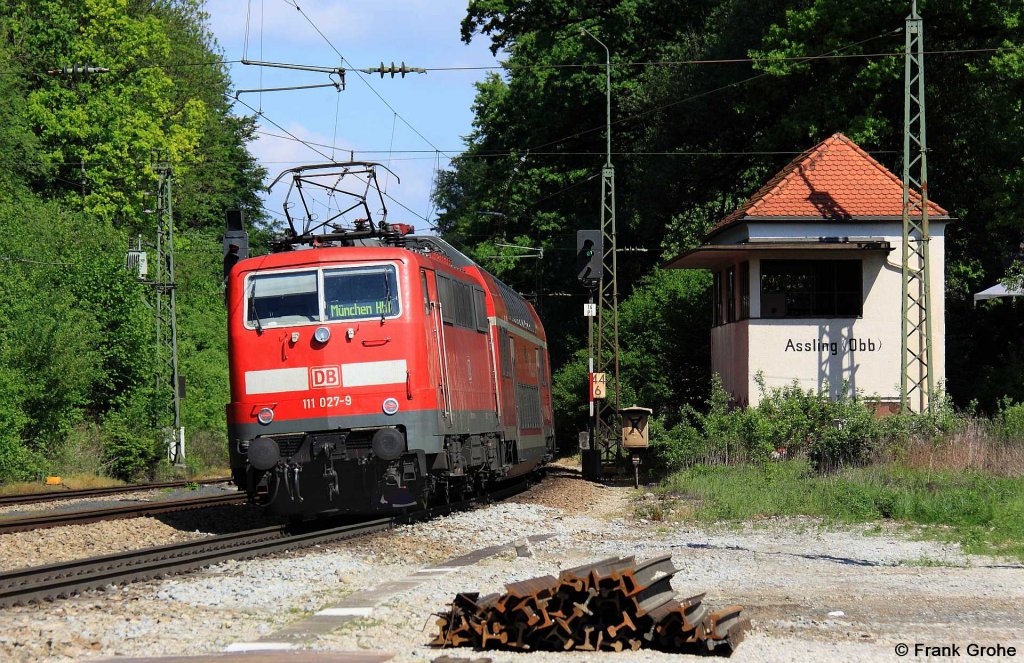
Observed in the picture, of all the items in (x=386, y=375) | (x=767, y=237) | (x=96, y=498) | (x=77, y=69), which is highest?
(x=77, y=69)

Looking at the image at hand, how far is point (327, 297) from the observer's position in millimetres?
15922

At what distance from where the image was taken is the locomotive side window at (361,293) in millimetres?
15883

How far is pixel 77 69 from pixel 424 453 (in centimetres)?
3888

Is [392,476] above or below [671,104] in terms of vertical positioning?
below

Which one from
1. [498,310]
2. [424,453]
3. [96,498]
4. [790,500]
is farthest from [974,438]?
[96,498]

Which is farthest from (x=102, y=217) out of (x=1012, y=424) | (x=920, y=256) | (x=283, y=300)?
(x=1012, y=424)

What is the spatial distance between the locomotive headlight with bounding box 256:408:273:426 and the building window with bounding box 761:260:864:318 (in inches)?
626

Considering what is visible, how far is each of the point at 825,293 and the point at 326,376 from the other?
651 inches

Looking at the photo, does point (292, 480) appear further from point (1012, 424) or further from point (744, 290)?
point (744, 290)

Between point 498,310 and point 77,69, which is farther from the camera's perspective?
point 77,69

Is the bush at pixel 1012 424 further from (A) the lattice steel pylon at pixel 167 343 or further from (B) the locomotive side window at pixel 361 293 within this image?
(A) the lattice steel pylon at pixel 167 343

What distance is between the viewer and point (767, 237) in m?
29.4

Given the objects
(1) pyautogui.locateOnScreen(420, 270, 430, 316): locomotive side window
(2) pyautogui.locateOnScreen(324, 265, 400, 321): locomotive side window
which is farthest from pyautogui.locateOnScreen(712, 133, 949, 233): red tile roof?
(2) pyautogui.locateOnScreen(324, 265, 400, 321): locomotive side window

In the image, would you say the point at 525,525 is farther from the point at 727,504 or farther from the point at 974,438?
the point at 974,438
